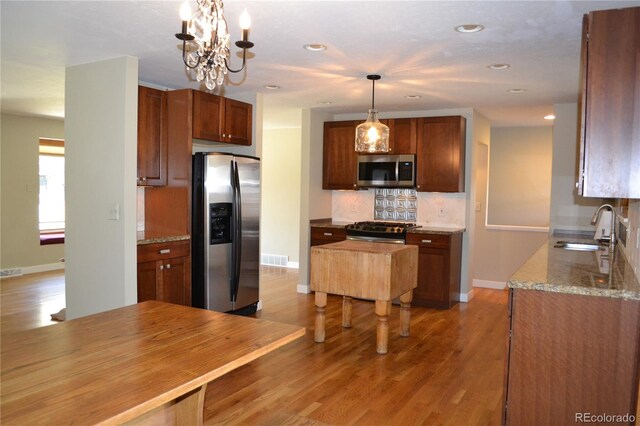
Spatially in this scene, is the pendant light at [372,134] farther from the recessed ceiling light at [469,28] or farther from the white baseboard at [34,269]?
the white baseboard at [34,269]

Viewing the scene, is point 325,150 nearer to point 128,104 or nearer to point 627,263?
point 128,104

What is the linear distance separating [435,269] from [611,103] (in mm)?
3587

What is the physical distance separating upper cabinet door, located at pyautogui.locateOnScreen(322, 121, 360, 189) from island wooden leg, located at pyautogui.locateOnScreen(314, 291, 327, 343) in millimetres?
2473

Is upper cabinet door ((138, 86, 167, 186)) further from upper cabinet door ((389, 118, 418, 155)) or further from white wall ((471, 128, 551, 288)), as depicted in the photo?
white wall ((471, 128, 551, 288))

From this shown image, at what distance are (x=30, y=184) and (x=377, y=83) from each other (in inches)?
228

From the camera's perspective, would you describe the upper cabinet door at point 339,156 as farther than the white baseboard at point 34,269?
No

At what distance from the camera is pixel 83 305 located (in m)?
4.24

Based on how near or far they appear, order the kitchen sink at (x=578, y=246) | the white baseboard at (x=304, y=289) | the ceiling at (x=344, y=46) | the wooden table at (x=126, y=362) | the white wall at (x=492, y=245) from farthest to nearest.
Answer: the white wall at (x=492, y=245), the white baseboard at (x=304, y=289), the kitchen sink at (x=578, y=246), the ceiling at (x=344, y=46), the wooden table at (x=126, y=362)

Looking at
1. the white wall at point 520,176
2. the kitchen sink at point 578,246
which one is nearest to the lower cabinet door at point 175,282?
the kitchen sink at point 578,246

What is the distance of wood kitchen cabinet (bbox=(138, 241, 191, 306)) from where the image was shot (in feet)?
13.4

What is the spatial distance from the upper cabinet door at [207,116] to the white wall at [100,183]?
0.64 m

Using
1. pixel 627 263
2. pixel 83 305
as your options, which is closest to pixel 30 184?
pixel 83 305

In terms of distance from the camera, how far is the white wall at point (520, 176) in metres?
7.40

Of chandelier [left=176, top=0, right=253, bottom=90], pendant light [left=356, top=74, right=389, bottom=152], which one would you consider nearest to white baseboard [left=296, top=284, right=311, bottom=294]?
pendant light [left=356, top=74, right=389, bottom=152]
